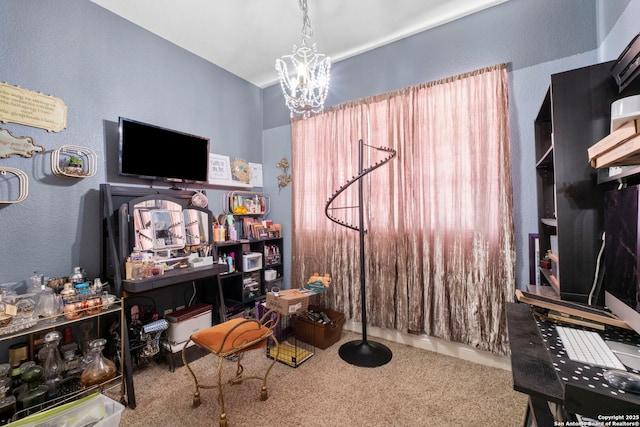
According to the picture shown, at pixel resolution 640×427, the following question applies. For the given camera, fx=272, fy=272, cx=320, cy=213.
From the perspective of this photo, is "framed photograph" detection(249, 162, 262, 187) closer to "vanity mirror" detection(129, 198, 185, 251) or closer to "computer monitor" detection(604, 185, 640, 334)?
"vanity mirror" detection(129, 198, 185, 251)

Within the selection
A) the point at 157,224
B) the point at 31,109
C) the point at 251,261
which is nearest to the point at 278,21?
the point at 31,109

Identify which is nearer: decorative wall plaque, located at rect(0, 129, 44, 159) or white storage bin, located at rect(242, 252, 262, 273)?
decorative wall plaque, located at rect(0, 129, 44, 159)

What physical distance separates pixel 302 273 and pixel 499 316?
1.95 meters

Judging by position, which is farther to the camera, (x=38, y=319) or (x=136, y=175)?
(x=136, y=175)

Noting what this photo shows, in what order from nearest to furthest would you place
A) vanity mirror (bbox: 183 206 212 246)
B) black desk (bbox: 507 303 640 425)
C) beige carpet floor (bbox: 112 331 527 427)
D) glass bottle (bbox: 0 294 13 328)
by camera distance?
black desk (bbox: 507 303 640 425) → glass bottle (bbox: 0 294 13 328) → beige carpet floor (bbox: 112 331 527 427) → vanity mirror (bbox: 183 206 212 246)

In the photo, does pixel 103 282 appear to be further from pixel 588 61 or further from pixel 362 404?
pixel 588 61

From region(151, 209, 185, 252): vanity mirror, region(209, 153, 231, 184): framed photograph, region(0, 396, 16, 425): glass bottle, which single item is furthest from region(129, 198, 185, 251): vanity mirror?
region(0, 396, 16, 425): glass bottle

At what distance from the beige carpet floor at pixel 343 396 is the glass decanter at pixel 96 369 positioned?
0.86 feet

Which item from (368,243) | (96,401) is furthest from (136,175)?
(368,243)

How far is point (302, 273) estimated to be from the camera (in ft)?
10.6

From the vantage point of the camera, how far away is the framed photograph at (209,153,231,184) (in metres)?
3.06

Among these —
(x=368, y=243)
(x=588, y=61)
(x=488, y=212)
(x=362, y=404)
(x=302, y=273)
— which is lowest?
(x=362, y=404)

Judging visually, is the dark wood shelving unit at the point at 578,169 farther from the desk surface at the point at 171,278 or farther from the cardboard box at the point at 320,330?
the desk surface at the point at 171,278

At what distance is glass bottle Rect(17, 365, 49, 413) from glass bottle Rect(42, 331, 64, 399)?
38mm
